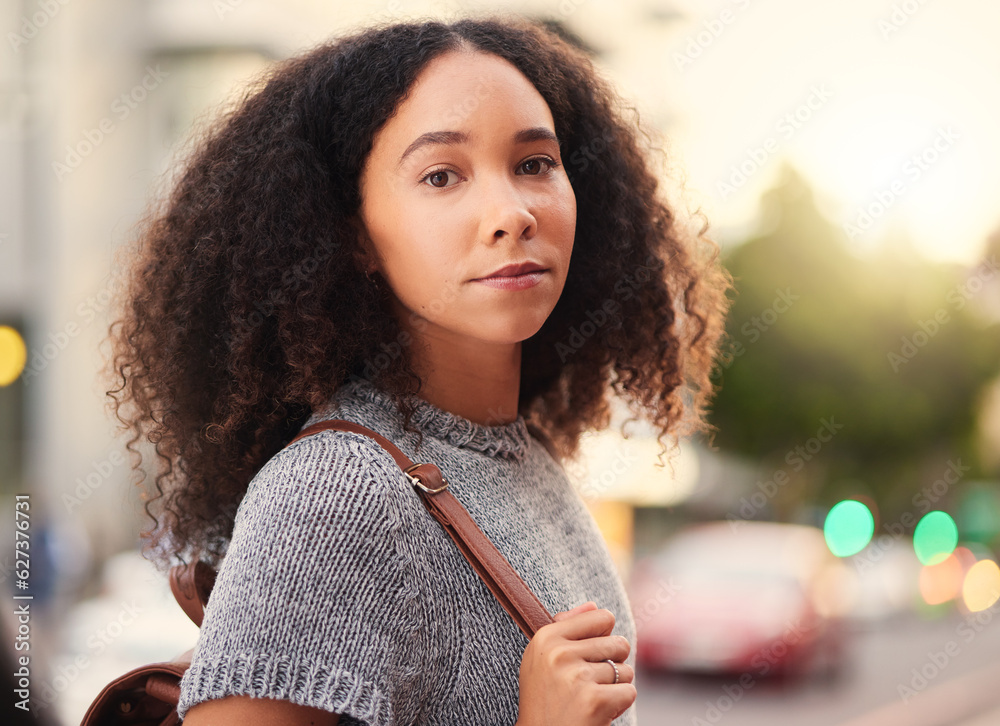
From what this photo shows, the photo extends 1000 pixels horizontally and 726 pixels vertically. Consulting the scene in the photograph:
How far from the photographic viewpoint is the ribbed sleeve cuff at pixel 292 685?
1312 millimetres

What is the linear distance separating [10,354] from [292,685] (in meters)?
20.8

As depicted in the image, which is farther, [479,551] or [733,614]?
[733,614]

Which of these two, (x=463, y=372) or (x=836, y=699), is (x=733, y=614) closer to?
(x=836, y=699)

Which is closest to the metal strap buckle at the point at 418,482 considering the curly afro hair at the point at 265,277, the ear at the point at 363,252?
the curly afro hair at the point at 265,277

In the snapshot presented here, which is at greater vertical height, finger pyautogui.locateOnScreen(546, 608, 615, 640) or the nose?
the nose

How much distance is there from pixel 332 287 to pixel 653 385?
3.04 ft

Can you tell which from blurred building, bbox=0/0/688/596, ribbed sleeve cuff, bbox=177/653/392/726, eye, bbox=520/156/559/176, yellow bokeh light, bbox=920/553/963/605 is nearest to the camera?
ribbed sleeve cuff, bbox=177/653/392/726

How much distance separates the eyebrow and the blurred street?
7950mm

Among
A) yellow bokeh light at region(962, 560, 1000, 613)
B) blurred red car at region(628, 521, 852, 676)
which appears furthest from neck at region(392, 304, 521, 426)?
yellow bokeh light at region(962, 560, 1000, 613)

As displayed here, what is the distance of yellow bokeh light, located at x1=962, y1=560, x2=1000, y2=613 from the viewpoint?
24672 millimetres

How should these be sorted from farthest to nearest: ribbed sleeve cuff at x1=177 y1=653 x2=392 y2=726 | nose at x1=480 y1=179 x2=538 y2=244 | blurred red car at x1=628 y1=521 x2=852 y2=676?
blurred red car at x1=628 y1=521 x2=852 y2=676, nose at x1=480 y1=179 x2=538 y2=244, ribbed sleeve cuff at x1=177 y1=653 x2=392 y2=726

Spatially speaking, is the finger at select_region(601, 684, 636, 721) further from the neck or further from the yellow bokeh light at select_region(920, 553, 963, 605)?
the yellow bokeh light at select_region(920, 553, 963, 605)

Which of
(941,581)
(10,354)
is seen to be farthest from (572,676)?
(941,581)

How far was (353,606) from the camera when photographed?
4.46ft
